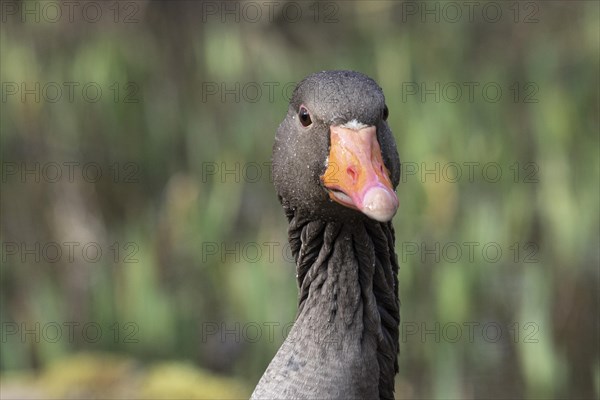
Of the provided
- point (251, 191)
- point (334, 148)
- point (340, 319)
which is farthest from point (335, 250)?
point (251, 191)

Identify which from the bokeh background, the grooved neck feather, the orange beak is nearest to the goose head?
the orange beak

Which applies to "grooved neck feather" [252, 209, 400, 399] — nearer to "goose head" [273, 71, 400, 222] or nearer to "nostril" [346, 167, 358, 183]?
"goose head" [273, 71, 400, 222]

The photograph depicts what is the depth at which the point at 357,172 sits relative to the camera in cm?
297

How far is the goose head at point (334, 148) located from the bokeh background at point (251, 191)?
2254mm

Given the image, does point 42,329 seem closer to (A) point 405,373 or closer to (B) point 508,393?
(A) point 405,373

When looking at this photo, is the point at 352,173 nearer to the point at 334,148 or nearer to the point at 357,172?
the point at 357,172

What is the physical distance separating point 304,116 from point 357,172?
0.40 m

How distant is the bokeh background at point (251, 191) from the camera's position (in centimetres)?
618

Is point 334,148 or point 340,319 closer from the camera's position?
point 334,148

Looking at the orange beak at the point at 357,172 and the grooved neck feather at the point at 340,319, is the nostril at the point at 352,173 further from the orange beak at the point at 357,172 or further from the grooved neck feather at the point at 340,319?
the grooved neck feather at the point at 340,319

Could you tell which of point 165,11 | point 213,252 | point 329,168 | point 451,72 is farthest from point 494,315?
point 165,11

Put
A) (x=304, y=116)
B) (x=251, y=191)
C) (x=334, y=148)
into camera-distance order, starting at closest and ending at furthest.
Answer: (x=334, y=148) < (x=304, y=116) < (x=251, y=191)

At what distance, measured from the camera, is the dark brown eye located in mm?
3275

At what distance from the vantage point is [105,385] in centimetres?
522
